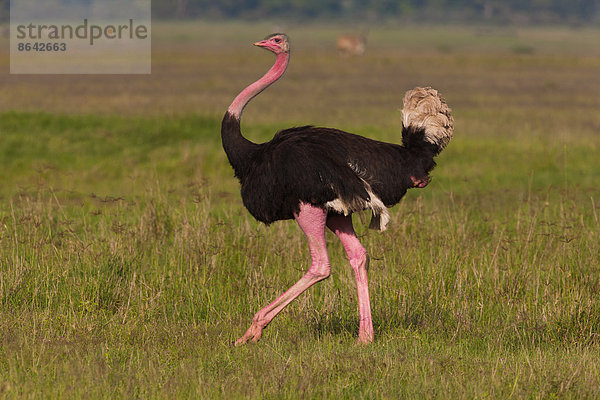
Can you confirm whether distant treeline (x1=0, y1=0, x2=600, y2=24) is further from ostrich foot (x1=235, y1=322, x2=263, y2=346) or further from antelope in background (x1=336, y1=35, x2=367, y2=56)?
ostrich foot (x1=235, y1=322, x2=263, y2=346)

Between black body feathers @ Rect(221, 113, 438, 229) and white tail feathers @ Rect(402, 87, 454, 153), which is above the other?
white tail feathers @ Rect(402, 87, 454, 153)

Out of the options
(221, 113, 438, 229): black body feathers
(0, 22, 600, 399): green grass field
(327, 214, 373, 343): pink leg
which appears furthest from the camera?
(327, 214, 373, 343): pink leg

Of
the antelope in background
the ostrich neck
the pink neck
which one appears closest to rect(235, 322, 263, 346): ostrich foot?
the ostrich neck

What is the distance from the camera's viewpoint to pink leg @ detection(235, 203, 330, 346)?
21.5 ft

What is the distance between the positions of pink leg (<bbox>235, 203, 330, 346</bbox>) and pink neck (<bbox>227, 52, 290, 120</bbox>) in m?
0.91

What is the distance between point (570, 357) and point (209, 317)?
9.04 ft

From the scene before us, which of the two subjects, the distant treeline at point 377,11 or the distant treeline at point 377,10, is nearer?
the distant treeline at point 377,11

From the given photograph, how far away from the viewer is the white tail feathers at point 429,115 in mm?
6883

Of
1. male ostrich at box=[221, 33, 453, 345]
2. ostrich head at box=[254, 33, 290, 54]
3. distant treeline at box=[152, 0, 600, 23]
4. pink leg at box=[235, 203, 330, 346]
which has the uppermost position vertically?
distant treeline at box=[152, 0, 600, 23]

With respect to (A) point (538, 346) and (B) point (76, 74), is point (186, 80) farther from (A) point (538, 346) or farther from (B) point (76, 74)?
(A) point (538, 346)

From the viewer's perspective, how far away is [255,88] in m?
7.07

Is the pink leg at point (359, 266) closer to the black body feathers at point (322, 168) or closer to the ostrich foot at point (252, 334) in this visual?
the black body feathers at point (322, 168)

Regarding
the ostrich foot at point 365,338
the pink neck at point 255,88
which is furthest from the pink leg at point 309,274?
the pink neck at point 255,88

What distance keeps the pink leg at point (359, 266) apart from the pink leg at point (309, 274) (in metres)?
0.24
